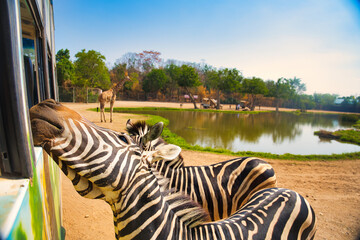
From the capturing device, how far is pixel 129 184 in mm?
1243

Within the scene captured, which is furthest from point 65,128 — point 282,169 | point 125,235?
point 282,169

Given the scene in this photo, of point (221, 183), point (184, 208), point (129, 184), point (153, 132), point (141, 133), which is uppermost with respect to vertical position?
point (153, 132)

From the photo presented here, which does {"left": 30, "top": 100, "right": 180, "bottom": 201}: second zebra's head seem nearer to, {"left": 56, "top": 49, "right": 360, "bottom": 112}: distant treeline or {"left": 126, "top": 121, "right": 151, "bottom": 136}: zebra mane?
{"left": 126, "top": 121, "right": 151, "bottom": 136}: zebra mane

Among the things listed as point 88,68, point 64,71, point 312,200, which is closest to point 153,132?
point 312,200

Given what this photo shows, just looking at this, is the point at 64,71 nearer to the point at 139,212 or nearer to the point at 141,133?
the point at 141,133

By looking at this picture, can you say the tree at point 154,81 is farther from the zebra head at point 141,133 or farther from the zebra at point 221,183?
the zebra head at point 141,133

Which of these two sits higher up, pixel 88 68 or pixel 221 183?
pixel 88 68

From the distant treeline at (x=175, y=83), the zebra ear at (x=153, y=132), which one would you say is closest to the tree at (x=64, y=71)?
the distant treeline at (x=175, y=83)

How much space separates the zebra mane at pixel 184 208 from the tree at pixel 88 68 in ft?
96.7

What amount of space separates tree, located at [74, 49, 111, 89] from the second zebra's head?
2935cm

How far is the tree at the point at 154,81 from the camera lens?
140ft

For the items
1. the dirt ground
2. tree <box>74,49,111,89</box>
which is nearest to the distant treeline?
tree <box>74,49,111,89</box>

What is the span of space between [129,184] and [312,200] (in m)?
5.24

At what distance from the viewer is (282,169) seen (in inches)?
273
